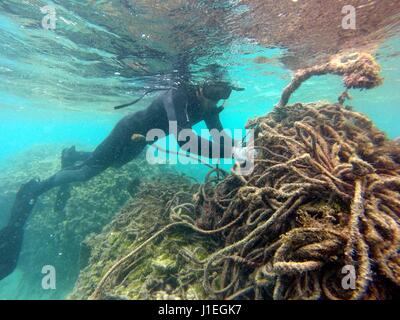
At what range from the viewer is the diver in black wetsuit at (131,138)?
6.41 metres

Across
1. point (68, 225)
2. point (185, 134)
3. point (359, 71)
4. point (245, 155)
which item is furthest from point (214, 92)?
point (68, 225)

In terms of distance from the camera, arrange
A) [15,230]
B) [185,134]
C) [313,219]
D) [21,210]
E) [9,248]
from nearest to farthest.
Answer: [313,219]
[185,134]
[9,248]
[15,230]
[21,210]

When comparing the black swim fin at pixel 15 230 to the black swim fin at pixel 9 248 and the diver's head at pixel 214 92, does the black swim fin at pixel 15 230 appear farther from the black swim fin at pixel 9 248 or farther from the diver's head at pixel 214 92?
the diver's head at pixel 214 92

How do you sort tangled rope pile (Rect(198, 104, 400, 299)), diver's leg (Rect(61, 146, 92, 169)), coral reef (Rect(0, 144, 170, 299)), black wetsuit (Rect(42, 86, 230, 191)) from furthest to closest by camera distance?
coral reef (Rect(0, 144, 170, 299)), diver's leg (Rect(61, 146, 92, 169)), black wetsuit (Rect(42, 86, 230, 191)), tangled rope pile (Rect(198, 104, 400, 299))

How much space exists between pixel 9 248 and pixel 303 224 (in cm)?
852

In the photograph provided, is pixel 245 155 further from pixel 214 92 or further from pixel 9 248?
pixel 9 248

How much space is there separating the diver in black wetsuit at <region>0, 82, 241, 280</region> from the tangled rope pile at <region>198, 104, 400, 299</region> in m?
2.23

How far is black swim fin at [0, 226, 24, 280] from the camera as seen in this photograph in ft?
23.7

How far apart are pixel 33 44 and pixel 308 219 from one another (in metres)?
12.7

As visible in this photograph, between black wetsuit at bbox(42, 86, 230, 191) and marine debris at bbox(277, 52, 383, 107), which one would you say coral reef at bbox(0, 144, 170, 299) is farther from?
marine debris at bbox(277, 52, 383, 107)

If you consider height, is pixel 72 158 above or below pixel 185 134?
below

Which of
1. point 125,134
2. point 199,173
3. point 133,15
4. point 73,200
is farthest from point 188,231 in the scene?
point 199,173

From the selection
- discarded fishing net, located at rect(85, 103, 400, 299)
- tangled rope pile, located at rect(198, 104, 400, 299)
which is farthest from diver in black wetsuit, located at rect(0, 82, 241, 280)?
tangled rope pile, located at rect(198, 104, 400, 299)

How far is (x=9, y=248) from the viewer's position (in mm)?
7402
